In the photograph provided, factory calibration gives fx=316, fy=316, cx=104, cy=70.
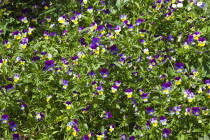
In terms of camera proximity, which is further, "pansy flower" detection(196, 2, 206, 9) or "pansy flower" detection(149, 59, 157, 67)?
"pansy flower" detection(196, 2, 206, 9)

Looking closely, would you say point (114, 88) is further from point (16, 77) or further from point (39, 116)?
point (16, 77)

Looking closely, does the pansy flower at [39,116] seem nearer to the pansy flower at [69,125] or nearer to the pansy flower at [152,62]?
the pansy flower at [69,125]

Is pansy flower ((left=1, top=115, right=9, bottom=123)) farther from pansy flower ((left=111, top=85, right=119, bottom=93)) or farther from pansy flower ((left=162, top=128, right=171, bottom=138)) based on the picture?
pansy flower ((left=162, top=128, right=171, bottom=138))

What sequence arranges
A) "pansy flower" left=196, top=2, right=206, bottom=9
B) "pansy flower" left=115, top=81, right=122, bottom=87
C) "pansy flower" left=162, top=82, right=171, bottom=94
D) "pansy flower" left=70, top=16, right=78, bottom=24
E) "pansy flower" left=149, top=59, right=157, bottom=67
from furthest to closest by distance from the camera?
"pansy flower" left=196, top=2, right=206, bottom=9, "pansy flower" left=70, top=16, right=78, bottom=24, "pansy flower" left=149, top=59, right=157, bottom=67, "pansy flower" left=115, top=81, right=122, bottom=87, "pansy flower" left=162, top=82, right=171, bottom=94

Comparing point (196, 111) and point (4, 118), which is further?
point (4, 118)

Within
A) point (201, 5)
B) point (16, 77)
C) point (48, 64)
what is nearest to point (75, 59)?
point (48, 64)

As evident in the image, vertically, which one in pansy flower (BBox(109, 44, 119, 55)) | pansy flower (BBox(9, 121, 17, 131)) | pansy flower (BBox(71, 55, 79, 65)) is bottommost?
pansy flower (BBox(9, 121, 17, 131))

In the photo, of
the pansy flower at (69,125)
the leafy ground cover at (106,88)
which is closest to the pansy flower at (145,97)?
the leafy ground cover at (106,88)

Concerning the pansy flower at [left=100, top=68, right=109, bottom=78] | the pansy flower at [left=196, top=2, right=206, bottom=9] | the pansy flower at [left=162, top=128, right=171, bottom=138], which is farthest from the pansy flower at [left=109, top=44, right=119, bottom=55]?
the pansy flower at [left=196, top=2, right=206, bottom=9]
